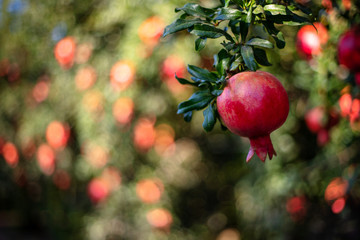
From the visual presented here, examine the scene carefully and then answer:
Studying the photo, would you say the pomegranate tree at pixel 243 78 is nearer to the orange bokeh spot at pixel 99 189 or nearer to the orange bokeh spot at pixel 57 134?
the orange bokeh spot at pixel 99 189

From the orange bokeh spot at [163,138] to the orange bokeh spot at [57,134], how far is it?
55 centimetres

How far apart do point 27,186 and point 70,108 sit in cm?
149

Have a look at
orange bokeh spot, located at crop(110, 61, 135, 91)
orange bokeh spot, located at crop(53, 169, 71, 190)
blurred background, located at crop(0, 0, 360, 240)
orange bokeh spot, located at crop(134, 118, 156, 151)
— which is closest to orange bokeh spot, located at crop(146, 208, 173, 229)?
blurred background, located at crop(0, 0, 360, 240)

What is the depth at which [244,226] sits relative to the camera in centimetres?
182

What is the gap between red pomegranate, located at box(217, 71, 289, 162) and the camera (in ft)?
1.55

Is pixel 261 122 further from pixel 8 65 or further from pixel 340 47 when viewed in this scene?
pixel 8 65

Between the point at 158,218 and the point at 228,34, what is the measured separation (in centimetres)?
152

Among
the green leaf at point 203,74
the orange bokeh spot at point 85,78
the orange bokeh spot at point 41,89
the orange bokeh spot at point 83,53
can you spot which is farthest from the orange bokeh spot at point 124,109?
the green leaf at point 203,74

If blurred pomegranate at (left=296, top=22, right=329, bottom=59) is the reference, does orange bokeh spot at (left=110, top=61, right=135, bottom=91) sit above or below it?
below

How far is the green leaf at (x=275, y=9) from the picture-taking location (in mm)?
484

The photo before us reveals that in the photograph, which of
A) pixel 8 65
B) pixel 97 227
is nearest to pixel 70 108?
pixel 97 227

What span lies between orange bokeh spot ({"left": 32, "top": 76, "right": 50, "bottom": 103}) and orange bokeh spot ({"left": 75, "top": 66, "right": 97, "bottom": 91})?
0.41m

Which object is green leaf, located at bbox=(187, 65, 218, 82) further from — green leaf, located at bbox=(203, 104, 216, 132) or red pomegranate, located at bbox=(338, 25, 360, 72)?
red pomegranate, located at bbox=(338, 25, 360, 72)

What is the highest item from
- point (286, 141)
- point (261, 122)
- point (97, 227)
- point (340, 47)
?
point (261, 122)
